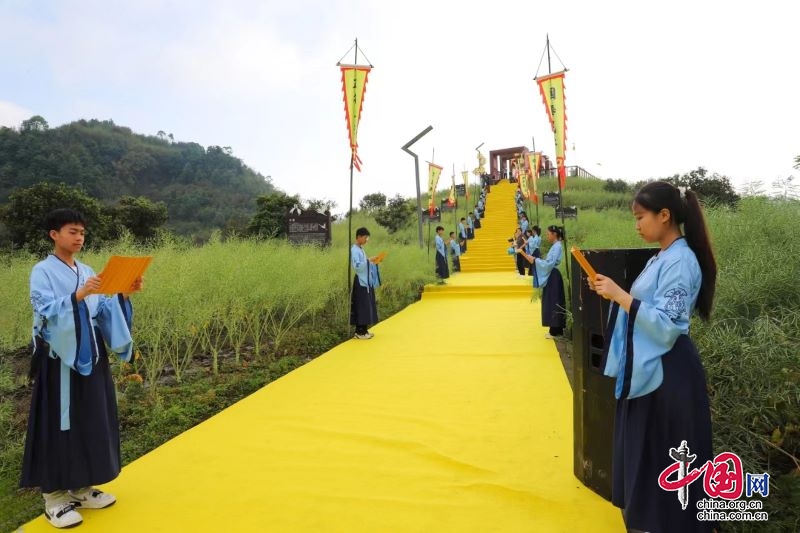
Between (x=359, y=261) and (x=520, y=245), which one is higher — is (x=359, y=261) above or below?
below

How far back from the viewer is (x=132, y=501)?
7.84ft

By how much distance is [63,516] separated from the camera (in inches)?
85.7

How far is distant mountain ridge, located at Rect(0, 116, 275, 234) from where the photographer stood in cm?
3112

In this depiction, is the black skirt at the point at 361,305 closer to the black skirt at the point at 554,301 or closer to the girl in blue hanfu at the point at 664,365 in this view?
the black skirt at the point at 554,301

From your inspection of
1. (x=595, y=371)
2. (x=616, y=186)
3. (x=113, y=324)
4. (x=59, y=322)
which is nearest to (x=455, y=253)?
(x=595, y=371)

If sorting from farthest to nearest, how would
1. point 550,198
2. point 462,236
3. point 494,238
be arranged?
point 550,198, point 494,238, point 462,236

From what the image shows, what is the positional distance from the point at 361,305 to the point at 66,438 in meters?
4.37

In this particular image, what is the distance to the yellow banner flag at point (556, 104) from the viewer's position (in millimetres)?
6548

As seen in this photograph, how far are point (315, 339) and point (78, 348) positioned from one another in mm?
4122

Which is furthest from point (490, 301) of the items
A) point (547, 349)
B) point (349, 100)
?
point (349, 100)

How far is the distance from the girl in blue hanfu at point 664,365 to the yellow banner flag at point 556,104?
5.10m

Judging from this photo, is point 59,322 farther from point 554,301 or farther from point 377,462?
point 554,301

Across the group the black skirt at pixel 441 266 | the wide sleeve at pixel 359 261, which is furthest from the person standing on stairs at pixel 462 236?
the wide sleeve at pixel 359 261

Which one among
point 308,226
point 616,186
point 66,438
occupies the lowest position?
point 66,438
